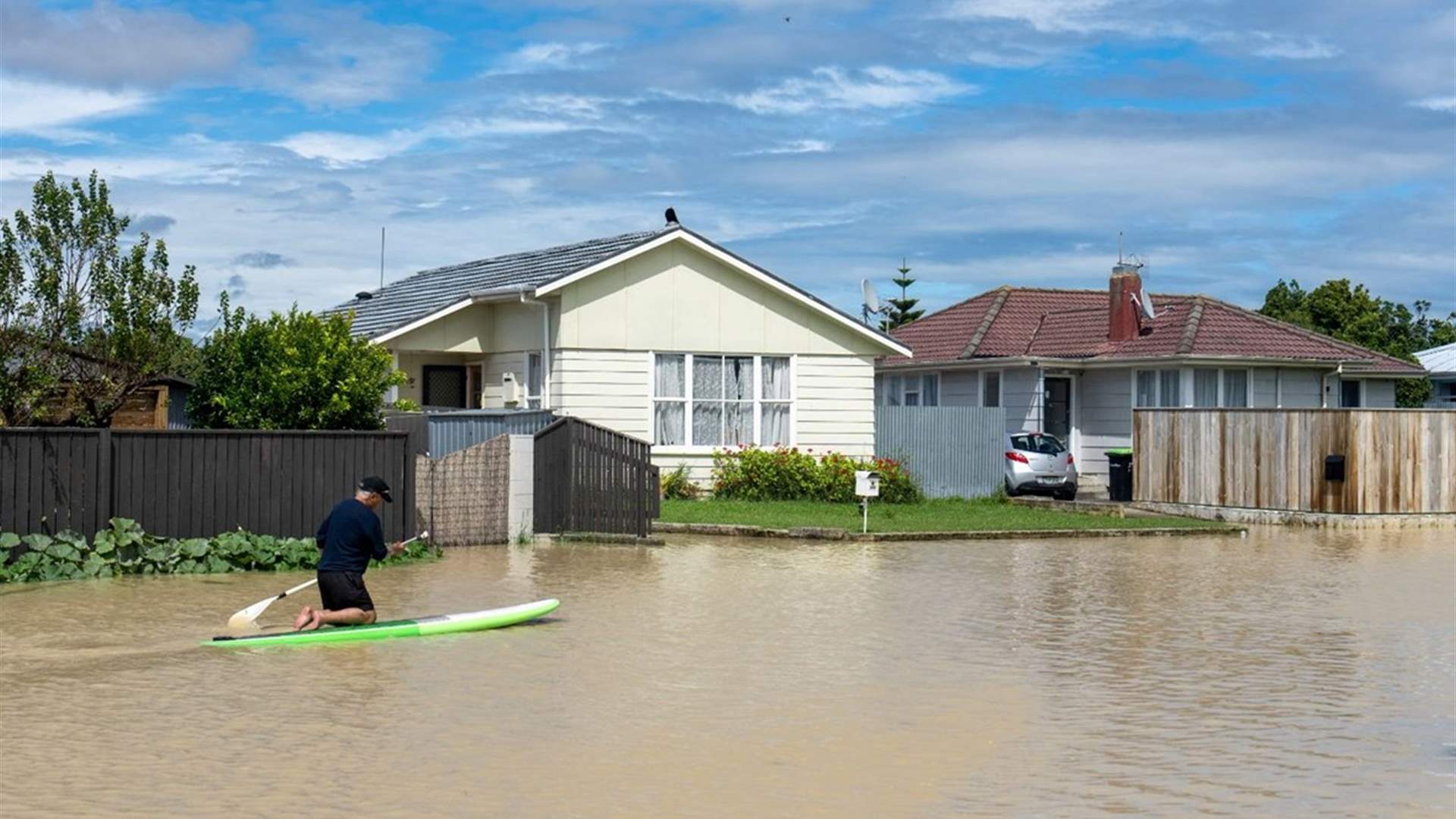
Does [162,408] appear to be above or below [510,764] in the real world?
above

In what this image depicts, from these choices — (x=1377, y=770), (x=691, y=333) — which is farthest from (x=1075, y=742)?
(x=691, y=333)

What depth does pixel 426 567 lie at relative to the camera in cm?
2202

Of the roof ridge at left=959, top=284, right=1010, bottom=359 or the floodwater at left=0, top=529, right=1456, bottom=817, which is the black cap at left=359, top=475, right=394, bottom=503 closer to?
the floodwater at left=0, top=529, right=1456, bottom=817

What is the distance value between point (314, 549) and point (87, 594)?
3.55 meters

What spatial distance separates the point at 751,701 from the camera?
1270 centimetres

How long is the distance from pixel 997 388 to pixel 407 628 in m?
28.4

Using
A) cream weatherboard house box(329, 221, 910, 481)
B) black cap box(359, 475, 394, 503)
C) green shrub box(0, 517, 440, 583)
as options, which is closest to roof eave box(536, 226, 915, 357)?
cream weatherboard house box(329, 221, 910, 481)

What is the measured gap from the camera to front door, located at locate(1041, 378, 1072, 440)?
137 ft

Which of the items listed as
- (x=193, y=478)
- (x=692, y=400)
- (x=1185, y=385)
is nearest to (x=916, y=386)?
(x=1185, y=385)

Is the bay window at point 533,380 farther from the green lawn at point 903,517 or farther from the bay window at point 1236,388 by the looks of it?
the bay window at point 1236,388

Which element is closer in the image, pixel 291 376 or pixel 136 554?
pixel 136 554

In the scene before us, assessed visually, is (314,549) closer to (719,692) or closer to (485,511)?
(485,511)

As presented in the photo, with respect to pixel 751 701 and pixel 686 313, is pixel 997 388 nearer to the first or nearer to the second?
pixel 686 313

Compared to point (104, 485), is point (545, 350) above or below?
above
